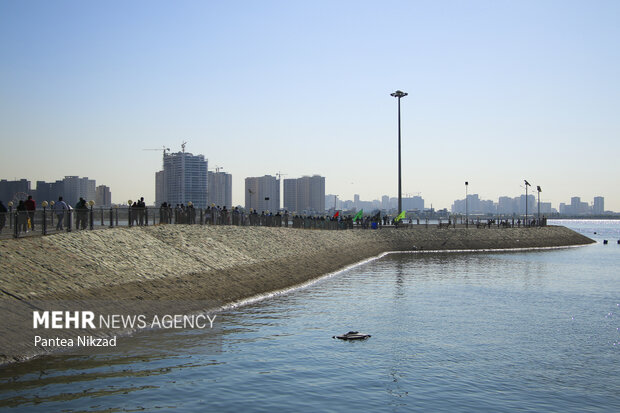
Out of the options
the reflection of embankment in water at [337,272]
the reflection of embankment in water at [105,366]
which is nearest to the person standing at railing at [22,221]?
the reflection of embankment in water at [105,366]

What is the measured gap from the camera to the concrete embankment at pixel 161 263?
2203cm

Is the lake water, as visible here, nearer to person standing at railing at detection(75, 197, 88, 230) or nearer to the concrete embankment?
the concrete embankment

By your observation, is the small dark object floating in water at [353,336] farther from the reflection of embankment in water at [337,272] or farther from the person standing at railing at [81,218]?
the person standing at railing at [81,218]

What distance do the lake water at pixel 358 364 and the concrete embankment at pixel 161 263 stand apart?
295cm

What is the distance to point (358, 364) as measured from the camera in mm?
18141

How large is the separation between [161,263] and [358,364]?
15584mm

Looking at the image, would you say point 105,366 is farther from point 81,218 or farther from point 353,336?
point 81,218

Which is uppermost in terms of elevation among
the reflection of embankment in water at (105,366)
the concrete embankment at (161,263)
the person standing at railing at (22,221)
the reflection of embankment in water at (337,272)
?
the person standing at railing at (22,221)

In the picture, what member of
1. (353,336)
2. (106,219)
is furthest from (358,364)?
(106,219)

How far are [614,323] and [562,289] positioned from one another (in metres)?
13.3

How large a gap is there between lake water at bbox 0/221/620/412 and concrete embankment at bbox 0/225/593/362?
2950mm

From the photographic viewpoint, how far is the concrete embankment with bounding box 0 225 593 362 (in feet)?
72.3

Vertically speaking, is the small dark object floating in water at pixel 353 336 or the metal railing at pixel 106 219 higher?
the metal railing at pixel 106 219

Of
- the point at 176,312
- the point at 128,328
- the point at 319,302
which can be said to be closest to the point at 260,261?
the point at 319,302
